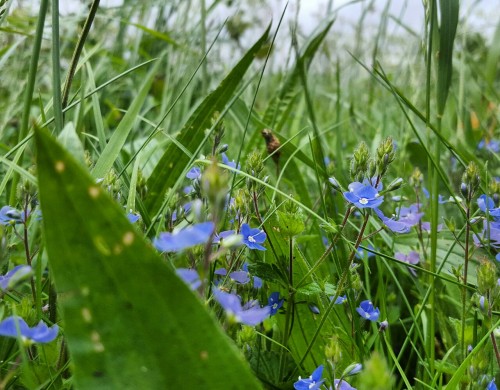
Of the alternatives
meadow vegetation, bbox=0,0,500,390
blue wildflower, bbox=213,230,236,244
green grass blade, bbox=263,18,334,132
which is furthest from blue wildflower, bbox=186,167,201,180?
green grass blade, bbox=263,18,334,132

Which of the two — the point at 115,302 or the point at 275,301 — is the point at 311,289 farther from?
the point at 115,302

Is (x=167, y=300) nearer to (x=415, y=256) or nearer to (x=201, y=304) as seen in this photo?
(x=201, y=304)

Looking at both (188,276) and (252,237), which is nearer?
(188,276)

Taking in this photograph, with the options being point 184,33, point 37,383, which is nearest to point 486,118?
point 184,33

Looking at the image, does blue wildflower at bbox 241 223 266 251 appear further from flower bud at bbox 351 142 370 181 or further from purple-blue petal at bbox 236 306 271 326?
purple-blue petal at bbox 236 306 271 326

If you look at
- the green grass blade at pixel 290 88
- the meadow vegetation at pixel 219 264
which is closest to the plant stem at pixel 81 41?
the meadow vegetation at pixel 219 264

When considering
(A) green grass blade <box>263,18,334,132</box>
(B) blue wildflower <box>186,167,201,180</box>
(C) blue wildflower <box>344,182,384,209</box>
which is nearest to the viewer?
(C) blue wildflower <box>344,182,384,209</box>

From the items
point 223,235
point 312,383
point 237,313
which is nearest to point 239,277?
point 223,235
